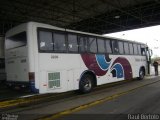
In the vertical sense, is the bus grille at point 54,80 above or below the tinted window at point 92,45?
below

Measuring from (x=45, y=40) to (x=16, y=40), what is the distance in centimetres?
131

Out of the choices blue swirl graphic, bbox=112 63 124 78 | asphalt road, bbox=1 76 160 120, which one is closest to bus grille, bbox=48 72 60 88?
asphalt road, bbox=1 76 160 120

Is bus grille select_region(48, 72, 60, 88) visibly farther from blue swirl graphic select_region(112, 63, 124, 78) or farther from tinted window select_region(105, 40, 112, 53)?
blue swirl graphic select_region(112, 63, 124, 78)

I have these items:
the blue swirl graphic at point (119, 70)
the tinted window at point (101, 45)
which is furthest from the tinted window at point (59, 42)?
the blue swirl graphic at point (119, 70)

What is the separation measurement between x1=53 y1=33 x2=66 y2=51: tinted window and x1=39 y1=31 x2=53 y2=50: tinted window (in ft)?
0.97

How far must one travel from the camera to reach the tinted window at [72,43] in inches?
443

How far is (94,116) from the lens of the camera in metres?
7.16

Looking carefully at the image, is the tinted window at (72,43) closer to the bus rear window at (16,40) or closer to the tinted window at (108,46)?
the bus rear window at (16,40)

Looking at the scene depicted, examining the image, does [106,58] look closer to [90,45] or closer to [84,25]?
[90,45]

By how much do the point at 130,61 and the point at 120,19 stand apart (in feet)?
31.0

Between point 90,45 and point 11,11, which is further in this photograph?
point 11,11

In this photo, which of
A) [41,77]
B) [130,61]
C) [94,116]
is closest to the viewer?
[94,116]

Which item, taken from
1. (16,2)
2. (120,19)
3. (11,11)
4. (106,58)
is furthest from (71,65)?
(120,19)

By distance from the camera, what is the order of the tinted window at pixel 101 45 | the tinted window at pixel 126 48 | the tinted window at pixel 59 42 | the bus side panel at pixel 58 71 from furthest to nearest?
the tinted window at pixel 126 48
the tinted window at pixel 101 45
the tinted window at pixel 59 42
the bus side panel at pixel 58 71
